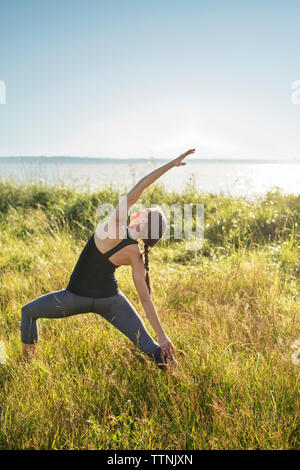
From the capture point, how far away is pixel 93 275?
290cm

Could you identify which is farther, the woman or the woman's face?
the woman's face

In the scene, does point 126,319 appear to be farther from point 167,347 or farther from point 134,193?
point 134,193

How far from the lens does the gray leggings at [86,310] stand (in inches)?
115

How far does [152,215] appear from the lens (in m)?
2.79

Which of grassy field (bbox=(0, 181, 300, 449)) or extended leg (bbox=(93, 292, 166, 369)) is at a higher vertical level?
extended leg (bbox=(93, 292, 166, 369))

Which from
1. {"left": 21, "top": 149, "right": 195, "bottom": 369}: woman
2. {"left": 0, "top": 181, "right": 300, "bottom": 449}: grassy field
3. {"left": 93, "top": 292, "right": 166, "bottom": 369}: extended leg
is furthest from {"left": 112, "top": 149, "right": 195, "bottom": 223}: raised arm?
{"left": 0, "top": 181, "right": 300, "bottom": 449}: grassy field

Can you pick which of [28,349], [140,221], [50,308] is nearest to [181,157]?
[140,221]

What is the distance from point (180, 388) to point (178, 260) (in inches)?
157

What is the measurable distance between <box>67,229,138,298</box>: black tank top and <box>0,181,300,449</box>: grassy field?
548 millimetres

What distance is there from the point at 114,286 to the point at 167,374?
83 cm

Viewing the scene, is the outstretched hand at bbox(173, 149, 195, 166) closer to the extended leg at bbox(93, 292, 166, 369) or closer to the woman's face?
the woman's face

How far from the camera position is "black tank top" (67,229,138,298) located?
9.42 ft
